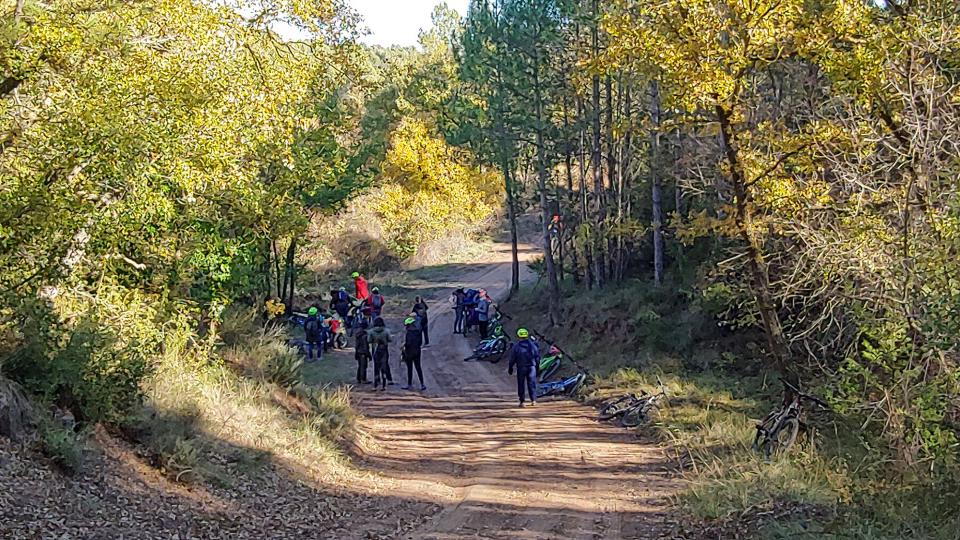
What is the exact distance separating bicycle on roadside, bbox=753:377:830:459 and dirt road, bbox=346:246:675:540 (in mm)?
1511

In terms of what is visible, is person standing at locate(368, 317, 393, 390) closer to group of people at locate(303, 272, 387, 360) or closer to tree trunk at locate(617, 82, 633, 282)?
group of people at locate(303, 272, 387, 360)

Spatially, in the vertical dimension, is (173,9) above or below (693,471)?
above

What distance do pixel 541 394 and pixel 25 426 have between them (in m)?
13.9

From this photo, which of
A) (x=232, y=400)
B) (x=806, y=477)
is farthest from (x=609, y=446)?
(x=232, y=400)

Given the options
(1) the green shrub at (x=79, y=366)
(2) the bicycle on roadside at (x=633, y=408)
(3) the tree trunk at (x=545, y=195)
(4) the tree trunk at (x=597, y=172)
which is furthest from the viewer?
(3) the tree trunk at (x=545, y=195)

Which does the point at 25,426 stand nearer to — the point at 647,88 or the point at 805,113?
the point at 805,113

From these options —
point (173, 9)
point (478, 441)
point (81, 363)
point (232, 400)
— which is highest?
point (173, 9)

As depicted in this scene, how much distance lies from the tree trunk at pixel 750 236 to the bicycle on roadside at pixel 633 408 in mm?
3547

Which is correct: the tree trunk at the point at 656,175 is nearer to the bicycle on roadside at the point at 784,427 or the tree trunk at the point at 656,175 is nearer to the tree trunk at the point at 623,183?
the tree trunk at the point at 623,183

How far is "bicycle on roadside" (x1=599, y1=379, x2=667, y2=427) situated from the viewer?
16.5 metres

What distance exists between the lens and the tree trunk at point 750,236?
1246 centimetres

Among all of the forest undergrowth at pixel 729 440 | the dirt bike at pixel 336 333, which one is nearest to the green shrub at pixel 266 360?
the forest undergrowth at pixel 729 440

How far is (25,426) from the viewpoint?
8.52 m

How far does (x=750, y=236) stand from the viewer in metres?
12.7
